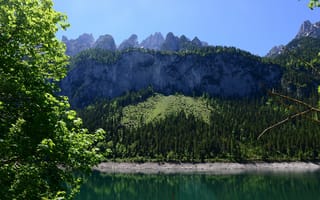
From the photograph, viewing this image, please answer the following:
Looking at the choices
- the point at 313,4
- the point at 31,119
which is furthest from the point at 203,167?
the point at 313,4

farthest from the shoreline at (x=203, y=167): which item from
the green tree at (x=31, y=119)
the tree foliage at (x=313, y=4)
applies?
the tree foliage at (x=313, y=4)

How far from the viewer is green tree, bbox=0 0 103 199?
10461mm

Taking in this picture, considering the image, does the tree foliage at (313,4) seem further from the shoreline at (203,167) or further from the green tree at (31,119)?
the shoreline at (203,167)

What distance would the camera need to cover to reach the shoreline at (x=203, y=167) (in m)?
155

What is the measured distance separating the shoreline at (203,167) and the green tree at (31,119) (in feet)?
472

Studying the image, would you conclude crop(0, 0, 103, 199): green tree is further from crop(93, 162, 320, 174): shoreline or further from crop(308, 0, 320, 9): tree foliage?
crop(93, 162, 320, 174): shoreline

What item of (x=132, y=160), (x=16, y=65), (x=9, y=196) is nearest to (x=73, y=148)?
(x=9, y=196)

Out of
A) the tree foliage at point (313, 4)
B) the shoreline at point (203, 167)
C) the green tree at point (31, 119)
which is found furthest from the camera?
the shoreline at point (203, 167)

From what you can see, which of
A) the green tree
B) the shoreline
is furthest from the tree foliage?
the shoreline

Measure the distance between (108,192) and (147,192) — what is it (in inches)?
470

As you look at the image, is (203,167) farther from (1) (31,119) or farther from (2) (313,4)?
(2) (313,4)

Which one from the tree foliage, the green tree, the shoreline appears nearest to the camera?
the tree foliage

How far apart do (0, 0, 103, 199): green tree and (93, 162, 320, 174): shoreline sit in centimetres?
14375

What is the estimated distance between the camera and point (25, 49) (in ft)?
38.6
